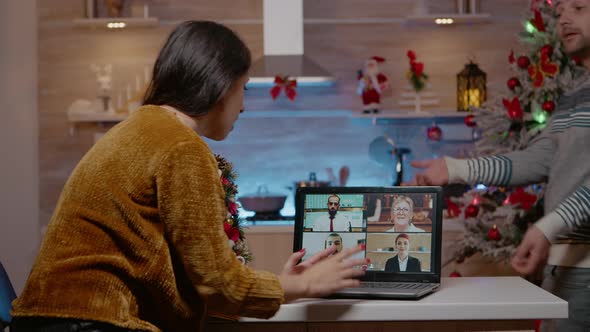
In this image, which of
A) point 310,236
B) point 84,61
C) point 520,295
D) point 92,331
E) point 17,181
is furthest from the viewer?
point 84,61

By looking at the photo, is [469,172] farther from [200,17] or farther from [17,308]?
[200,17]

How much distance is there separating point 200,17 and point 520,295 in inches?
Result: 153

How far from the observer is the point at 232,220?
1.99m

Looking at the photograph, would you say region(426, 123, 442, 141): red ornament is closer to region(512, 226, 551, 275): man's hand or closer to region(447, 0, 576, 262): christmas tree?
region(447, 0, 576, 262): christmas tree

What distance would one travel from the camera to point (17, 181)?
15.8ft

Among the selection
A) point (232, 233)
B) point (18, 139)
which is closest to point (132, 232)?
point (232, 233)

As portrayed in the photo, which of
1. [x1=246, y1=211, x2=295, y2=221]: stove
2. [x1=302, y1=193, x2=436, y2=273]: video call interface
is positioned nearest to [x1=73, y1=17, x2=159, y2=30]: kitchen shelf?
[x1=246, y1=211, x2=295, y2=221]: stove

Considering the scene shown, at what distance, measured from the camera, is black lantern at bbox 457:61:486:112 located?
5.04 metres

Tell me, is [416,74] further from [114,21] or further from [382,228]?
[382,228]

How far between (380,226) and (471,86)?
3381 millimetres

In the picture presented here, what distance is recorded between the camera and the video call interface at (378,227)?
185 cm

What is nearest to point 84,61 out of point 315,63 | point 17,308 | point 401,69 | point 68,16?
point 68,16

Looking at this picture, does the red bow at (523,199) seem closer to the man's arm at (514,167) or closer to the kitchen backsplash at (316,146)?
the man's arm at (514,167)

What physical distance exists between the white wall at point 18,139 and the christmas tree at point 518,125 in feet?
8.40
